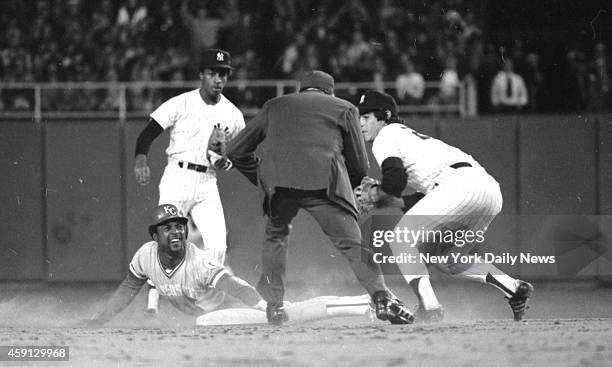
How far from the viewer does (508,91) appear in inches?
493

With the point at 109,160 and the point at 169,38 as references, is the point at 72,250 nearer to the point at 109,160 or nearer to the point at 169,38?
the point at 109,160

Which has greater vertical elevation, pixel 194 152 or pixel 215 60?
pixel 215 60

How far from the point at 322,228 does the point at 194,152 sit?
185 cm

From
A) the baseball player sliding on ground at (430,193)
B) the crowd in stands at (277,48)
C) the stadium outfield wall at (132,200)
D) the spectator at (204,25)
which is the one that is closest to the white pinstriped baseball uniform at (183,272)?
the baseball player sliding on ground at (430,193)

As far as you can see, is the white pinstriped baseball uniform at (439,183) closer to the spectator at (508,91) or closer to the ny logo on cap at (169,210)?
the ny logo on cap at (169,210)

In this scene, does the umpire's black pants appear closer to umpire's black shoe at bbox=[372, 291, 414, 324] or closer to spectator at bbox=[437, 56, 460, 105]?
umpire's black shoe at bbox=[372, 291, 414, 324]

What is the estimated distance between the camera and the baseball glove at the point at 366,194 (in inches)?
306

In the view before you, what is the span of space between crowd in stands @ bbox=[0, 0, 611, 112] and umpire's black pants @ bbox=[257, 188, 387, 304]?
543 centimetres

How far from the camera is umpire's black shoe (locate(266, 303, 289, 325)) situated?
7441mm

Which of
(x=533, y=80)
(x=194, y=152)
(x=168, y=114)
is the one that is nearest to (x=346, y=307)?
(x=194, y=152)

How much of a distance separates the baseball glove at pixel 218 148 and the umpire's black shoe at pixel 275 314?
1410 millimetres

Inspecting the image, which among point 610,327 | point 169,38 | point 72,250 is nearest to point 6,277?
point 72,250

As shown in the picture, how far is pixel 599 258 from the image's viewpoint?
11531mm

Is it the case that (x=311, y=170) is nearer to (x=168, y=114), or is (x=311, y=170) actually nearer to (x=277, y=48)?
(x=168, y=114)
